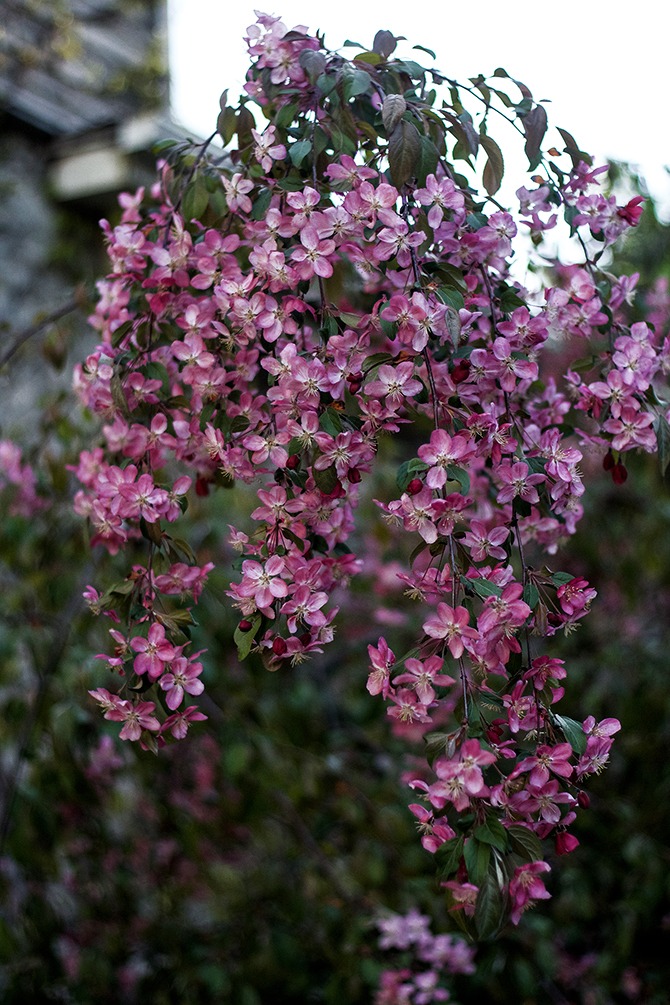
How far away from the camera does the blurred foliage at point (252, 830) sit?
1.41 m

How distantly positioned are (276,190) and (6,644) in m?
0.93

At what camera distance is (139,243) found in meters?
0.83

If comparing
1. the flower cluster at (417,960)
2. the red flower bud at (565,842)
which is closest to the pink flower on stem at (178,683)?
the red flower bud at (565,842)

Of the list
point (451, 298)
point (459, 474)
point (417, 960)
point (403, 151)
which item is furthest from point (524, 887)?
point (417, 960)

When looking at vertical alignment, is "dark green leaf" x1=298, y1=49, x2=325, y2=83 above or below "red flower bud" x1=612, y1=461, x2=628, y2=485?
above

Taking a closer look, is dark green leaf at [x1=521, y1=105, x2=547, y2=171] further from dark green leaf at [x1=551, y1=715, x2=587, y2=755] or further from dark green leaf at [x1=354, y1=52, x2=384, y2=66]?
dark green leaf at [x1=551, y1=715, x2=587, y2=755]

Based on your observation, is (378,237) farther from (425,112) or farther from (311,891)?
(311,891)

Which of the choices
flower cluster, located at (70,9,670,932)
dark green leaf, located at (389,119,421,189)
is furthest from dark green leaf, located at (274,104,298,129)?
dark green leaf, located at (389,119,421,189)

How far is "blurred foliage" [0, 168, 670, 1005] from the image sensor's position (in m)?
1.41

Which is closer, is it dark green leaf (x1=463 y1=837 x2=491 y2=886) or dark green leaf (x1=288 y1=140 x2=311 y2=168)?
dark green leaf (x1=463 y1=837 x2=491 y2=886)

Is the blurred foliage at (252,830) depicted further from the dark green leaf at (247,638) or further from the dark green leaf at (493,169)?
the dark green leaf at (493,169)

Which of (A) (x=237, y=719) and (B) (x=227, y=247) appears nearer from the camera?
(B) (x=227, y=247)

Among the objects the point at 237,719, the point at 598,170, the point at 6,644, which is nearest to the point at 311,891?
the point at 237,719

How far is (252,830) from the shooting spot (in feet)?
6.02
